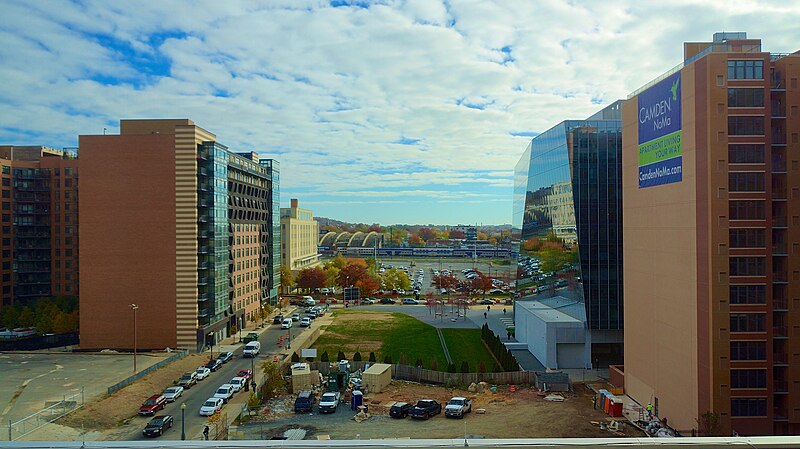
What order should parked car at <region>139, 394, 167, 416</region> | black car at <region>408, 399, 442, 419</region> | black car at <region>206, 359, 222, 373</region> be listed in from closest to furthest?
black car at <region>408, 399, 442, 419</region>
parked car at <region>139, 394, 167, 416</region>
black car at <region>206, 359, 222, 373</region>

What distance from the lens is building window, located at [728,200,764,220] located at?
62.0 feet

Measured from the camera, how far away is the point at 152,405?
2361cm

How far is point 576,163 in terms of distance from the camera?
108 feet

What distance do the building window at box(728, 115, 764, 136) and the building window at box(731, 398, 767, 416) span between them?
29.8 feet

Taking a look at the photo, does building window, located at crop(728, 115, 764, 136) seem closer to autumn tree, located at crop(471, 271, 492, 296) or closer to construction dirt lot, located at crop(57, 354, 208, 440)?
construction dirt lot, located at crop(57, 354, 208, 440)

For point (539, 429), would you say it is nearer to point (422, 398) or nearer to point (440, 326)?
point (422, 398)

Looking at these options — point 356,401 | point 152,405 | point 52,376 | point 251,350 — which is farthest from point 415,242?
A: point 152,405

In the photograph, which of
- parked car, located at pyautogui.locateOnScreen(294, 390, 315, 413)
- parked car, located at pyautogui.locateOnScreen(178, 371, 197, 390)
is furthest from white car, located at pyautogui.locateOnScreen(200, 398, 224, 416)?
parked car, located at pyautogui.locateOnScreen(178, 371, 197, 390)

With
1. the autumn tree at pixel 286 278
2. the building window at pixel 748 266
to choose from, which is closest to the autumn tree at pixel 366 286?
the autumn tree at pixel 286 278

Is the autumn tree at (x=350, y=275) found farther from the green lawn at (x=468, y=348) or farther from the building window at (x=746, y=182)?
the building window at (x=746, y=182)

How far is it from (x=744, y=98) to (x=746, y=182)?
285 centimetres

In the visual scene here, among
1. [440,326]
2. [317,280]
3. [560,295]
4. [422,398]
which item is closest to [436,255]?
[317,280]

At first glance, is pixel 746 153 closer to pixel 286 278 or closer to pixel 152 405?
pixel 152 405

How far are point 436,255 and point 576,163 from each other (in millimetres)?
110363
